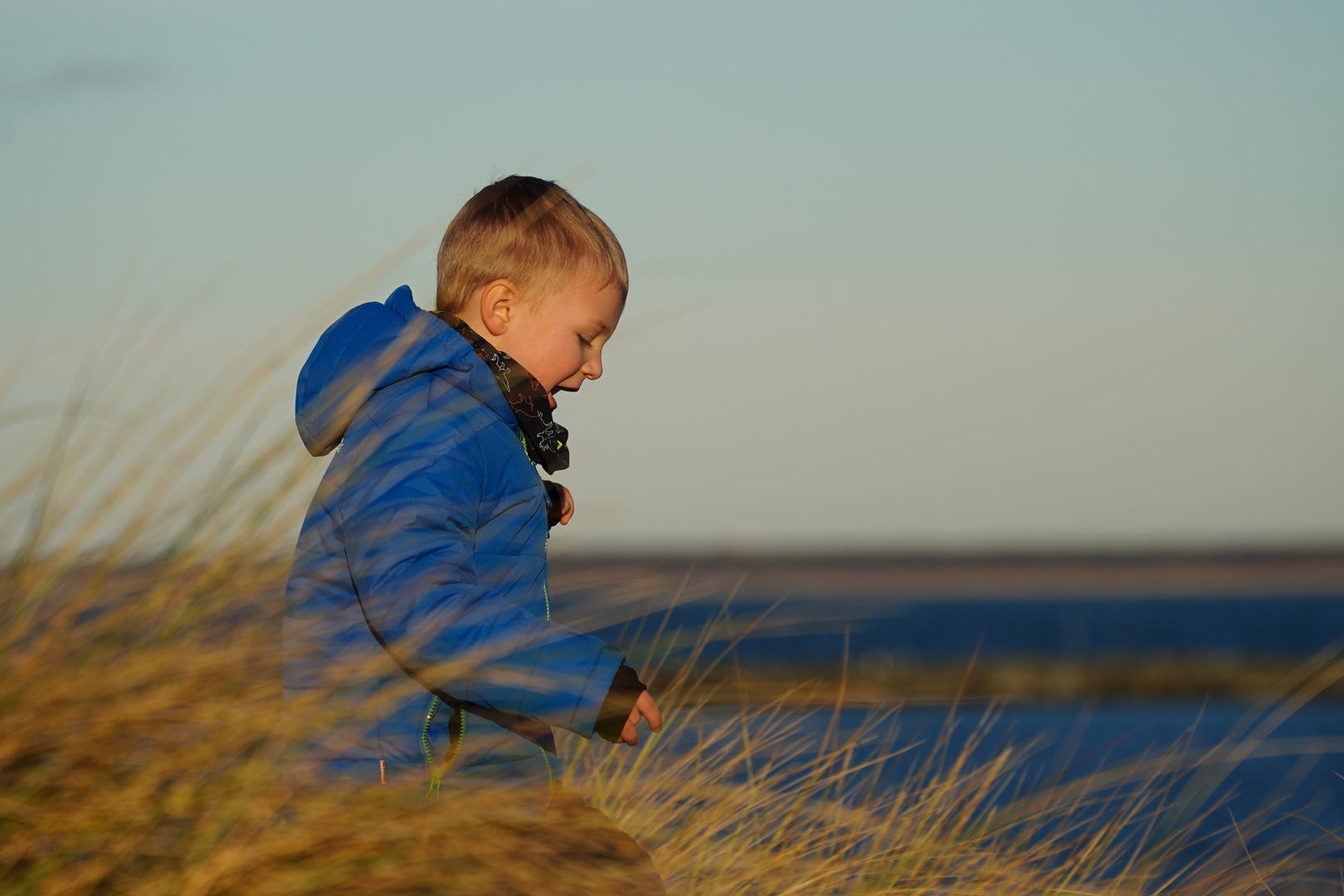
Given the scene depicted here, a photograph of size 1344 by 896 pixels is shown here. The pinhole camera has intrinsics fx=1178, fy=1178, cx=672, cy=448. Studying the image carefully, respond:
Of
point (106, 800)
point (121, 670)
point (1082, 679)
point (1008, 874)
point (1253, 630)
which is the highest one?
point (121, 670)

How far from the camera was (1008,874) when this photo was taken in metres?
2.59

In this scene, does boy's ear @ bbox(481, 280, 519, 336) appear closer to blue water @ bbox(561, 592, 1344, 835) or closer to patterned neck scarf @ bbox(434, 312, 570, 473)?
patterned neck scarf @ bbox(434, 312, 570, 473)

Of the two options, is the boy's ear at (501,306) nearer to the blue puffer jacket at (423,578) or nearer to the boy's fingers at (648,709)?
the blue puffer jacket at (423,578)

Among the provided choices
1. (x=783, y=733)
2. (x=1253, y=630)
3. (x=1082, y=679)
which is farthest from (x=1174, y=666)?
(x=783, y=733)

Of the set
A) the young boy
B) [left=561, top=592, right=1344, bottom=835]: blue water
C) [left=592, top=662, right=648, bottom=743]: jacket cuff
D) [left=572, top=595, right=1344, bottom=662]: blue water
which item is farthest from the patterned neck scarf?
[left=572, top=595, right=1344, bottom=662]: blue water

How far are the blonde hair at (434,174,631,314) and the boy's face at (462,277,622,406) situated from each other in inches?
1.2

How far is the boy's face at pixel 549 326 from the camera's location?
2.34 meters

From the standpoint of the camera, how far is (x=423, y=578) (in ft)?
6.09

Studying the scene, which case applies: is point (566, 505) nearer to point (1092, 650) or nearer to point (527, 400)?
point (527, 400)

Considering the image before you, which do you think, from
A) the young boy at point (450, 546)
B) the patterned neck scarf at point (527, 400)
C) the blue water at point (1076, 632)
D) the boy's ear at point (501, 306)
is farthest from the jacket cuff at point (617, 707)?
the blue water at point (1076, 632)

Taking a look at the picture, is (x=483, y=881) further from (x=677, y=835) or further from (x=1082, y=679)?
(x=1082, y=679)

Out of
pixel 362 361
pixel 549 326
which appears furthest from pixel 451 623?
pixel 549 326

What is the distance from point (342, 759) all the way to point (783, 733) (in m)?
1.65

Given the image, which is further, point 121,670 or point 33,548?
point 33,548
